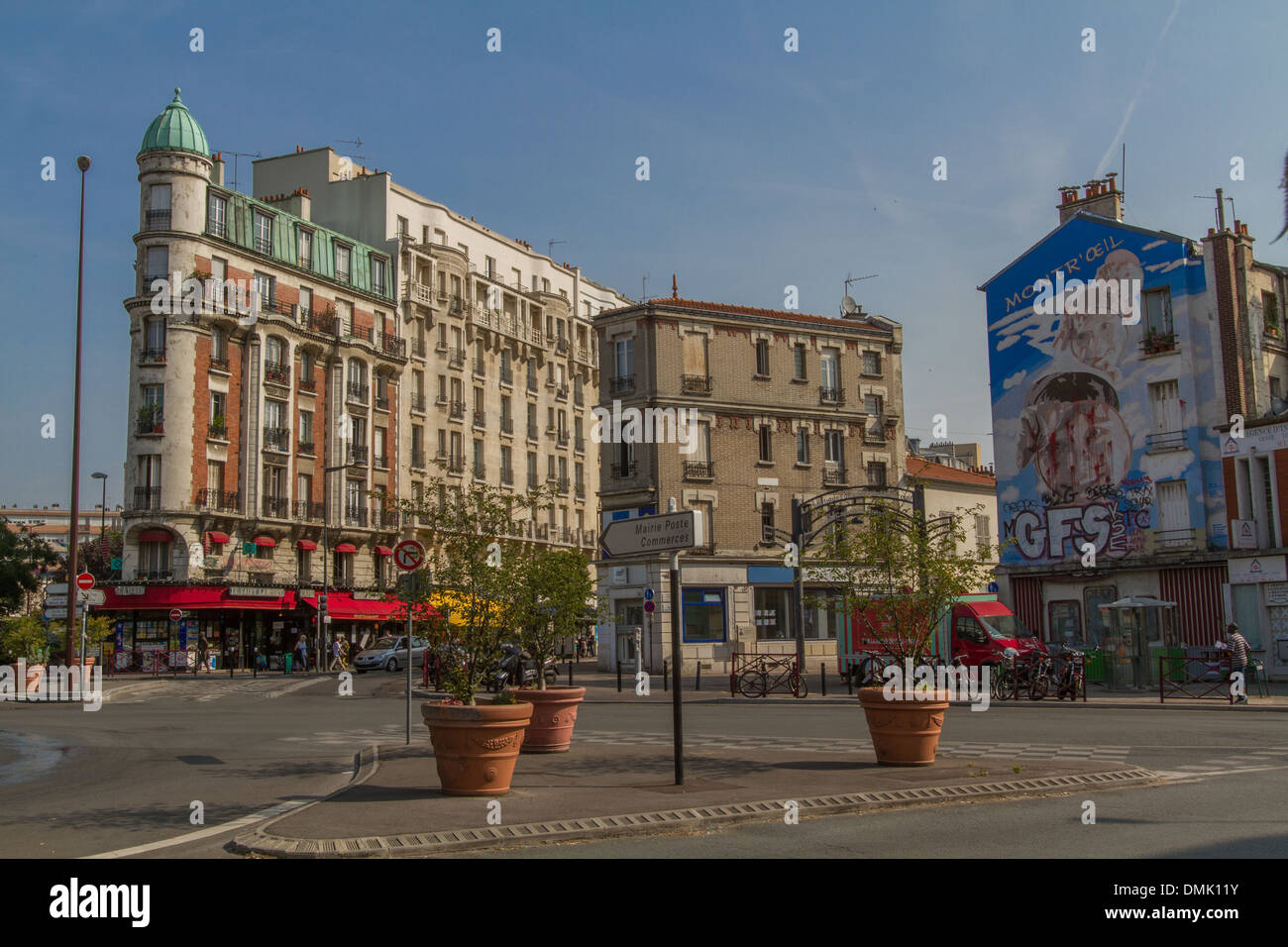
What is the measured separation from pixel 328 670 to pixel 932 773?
4022 cm

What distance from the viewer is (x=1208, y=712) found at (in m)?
23.0

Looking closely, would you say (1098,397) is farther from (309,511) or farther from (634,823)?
(309,511)

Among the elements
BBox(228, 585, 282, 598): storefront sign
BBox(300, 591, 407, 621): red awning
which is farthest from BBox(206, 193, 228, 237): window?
BBox(300, 591, 407, 621): red awning

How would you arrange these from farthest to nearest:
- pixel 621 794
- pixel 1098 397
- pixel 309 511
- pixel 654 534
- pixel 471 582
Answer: pixel 309 511 → pixel 1098 397 → pixel 471 582 → pixel 654 534 → pixel 621 794

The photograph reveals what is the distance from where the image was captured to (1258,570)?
32688 mm

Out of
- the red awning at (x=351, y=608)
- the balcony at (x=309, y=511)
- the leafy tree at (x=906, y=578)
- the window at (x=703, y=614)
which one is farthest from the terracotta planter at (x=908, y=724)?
the balcony at (x=309, y=511)

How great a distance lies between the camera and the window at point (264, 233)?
5403 cm

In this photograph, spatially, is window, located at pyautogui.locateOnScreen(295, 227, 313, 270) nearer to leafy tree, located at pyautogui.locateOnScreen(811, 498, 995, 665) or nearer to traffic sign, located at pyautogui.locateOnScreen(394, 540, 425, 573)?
traffic sign, located at pyautogui.locateOnScreen(394, 540, 425, 573)

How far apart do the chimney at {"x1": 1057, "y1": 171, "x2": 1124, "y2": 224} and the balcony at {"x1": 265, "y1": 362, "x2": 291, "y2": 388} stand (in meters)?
34.5

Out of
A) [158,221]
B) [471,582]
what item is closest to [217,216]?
[158,221]

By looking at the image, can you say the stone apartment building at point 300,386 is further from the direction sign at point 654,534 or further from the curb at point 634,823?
the curb at point 634,823

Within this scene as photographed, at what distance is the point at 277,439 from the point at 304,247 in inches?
398
